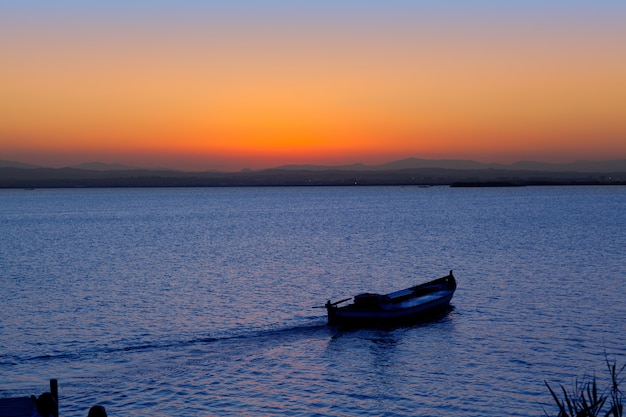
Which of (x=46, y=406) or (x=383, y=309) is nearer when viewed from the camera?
(x=46, y=406)

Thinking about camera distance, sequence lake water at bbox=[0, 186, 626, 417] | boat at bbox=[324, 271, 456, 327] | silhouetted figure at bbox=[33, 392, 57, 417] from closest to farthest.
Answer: silhouetted figure at bbox=[33, 392, 57, 417] → lake water at bbox=[0, 186, 626, 417] → boat at bbox=[324, 271, 456, 327]

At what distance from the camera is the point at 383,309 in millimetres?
40812

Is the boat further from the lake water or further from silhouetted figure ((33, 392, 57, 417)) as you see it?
silhouetted figure ((33, 392, 57, 417))

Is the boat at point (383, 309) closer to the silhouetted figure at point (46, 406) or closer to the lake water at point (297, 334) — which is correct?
the lake water at point (297, 334)

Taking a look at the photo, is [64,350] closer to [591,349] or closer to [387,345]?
[387,345]

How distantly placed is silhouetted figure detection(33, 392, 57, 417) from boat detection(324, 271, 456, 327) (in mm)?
21046

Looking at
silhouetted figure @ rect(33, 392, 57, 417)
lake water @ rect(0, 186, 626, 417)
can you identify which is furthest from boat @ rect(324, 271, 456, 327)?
silhouetted figure @ rect(33, 392, 57, 417)

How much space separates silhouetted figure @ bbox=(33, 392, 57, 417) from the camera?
65.1 ft

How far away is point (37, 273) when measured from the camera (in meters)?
68.8

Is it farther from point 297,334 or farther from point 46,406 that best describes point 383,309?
point 46,406

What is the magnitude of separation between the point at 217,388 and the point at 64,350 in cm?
1061

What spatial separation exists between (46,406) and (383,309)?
78.5 feet

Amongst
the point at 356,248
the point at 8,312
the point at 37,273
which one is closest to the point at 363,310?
the point at 8,312

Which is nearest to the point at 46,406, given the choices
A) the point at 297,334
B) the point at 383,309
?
the point at 297,334
